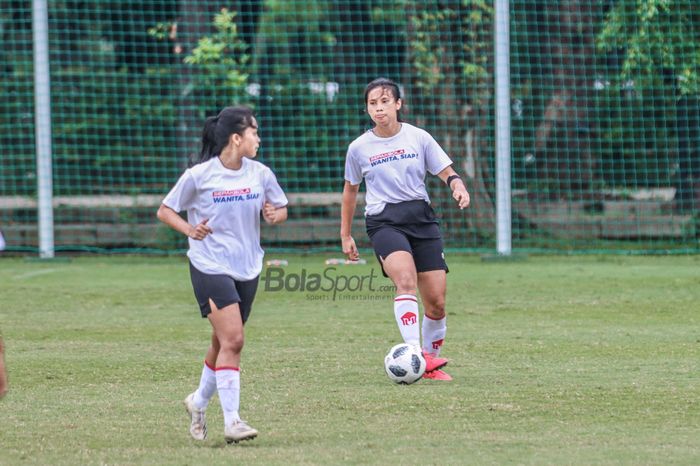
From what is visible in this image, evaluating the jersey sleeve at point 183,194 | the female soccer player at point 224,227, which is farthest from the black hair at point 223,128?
the jersey sleeve at point 183,194

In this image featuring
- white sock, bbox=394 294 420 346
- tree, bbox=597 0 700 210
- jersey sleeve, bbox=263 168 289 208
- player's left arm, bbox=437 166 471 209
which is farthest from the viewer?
tree, bbox=597 0 700 210

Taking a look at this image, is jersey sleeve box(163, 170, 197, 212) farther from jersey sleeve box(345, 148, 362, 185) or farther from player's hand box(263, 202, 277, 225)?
jersey sleeve box(345, 148, 362, 185)

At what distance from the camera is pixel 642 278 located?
13688mm

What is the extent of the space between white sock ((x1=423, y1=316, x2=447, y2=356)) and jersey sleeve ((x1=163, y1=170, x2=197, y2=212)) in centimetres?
245

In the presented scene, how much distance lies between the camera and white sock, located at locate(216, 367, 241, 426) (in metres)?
5.80

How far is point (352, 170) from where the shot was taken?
8102mm

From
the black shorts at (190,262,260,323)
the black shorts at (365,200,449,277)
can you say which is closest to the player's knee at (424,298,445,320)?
the black shorts at (365,200,449,277)

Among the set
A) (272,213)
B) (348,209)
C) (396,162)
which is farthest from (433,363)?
(272,213)

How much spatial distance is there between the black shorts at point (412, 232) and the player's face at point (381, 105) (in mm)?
568

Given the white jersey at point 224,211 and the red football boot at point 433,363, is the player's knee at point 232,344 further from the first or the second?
the red football boot at point 433,363

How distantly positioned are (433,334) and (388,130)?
4.47 ft

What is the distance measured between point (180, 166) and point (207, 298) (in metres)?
13.2

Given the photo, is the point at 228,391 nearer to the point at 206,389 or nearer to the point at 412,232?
the point at 206,389

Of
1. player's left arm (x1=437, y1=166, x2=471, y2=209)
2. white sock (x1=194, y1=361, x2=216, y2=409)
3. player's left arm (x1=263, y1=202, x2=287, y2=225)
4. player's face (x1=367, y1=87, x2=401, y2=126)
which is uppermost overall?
player's face (x1=367, y1=87, x2=401, y2=126)
